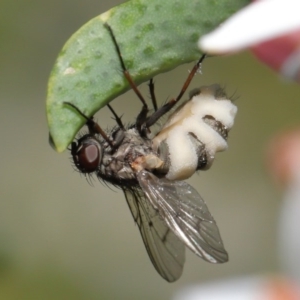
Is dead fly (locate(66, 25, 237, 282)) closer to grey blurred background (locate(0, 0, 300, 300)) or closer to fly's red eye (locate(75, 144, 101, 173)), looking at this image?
fly's red eye (locate(75, 144, 101, 173))

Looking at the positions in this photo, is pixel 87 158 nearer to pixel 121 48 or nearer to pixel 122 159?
pixel 122 159

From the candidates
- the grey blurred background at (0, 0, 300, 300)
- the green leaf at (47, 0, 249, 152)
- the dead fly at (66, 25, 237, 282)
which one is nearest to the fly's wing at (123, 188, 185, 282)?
the dead fly at (66, 25, 237, 282)

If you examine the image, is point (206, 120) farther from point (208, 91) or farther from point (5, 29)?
point (5, 29)

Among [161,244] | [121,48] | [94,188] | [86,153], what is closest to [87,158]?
[86,153]

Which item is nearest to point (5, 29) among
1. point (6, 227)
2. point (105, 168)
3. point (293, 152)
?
point (6, 227)

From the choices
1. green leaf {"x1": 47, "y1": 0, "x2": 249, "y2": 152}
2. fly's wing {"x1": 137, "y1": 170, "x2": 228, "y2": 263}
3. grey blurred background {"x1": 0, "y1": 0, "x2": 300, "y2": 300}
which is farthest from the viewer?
grey blurred background {"x1": 0, "y1": 0, "x2": 300, "y2": 300}

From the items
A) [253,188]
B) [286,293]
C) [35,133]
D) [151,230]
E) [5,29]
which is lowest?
[286,293]

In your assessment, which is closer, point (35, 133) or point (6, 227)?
point (6, 227)
